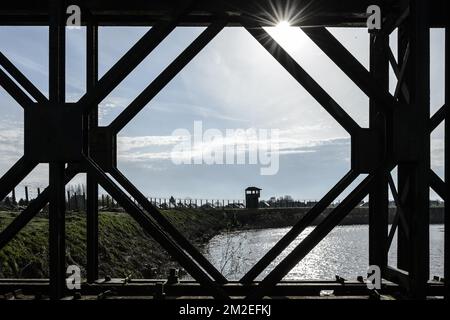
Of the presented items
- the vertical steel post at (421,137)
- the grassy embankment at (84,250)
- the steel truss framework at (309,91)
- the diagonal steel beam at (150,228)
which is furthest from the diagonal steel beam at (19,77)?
the grassy embankment at (84,250)

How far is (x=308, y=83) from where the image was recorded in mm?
4535

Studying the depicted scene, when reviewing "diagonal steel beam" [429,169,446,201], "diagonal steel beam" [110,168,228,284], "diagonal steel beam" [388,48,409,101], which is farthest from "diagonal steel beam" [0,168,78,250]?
"diagonal steel beam" [429,169,446,201]

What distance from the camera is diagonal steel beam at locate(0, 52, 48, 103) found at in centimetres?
422

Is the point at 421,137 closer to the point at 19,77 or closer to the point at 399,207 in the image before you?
the point at 399,207

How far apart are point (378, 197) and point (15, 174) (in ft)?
15.4

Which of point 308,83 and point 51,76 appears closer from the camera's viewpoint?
point 51,76

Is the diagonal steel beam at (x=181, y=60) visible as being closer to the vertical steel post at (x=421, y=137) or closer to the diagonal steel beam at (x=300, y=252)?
the vertical steel post at (x=421, y=137)

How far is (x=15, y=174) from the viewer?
4082mm

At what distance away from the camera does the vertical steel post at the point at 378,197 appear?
547 cm

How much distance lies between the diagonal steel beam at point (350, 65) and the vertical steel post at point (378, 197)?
3.76 feet

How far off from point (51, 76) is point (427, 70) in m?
4.02

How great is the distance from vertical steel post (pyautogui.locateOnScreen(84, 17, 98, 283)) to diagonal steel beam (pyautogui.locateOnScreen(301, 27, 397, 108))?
10.9 feet
